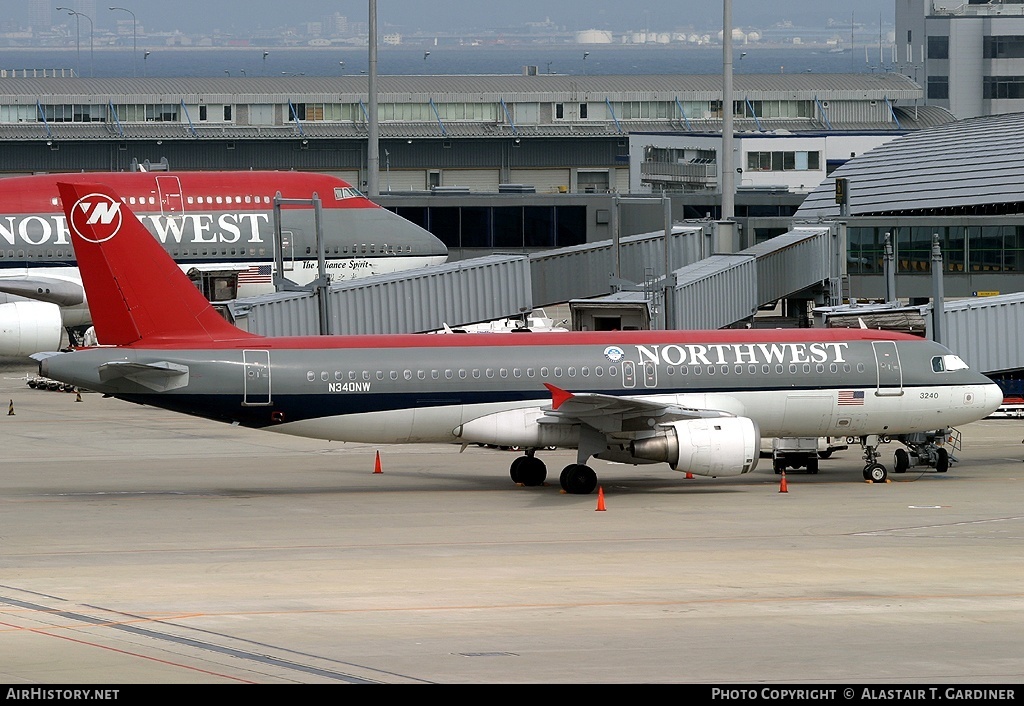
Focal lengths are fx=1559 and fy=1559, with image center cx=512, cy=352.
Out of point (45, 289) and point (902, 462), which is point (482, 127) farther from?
point (902, 462)

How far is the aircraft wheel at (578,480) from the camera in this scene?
37.6 m

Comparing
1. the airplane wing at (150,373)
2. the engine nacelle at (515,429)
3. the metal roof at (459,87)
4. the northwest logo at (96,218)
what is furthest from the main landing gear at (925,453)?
the metal roof at (459,87)

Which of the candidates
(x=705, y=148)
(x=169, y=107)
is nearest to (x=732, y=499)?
(x=705, y=148)

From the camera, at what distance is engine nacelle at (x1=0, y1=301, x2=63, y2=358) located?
59.4m

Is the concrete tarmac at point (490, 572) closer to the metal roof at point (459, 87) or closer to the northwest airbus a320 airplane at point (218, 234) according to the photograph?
the northwest airbus a320 airplane at point (218, 234)

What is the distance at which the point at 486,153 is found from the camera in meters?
135

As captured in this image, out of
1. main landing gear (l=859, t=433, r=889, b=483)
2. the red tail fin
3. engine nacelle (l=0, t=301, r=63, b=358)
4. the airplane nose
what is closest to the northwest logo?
the red tail fin

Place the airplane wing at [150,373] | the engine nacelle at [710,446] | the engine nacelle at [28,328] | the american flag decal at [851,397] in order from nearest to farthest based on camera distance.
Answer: the airplane wing at [150,373], the engine nacelle at [710,446], the american flag decal at [851,397], the engine nacelle at [28,328]

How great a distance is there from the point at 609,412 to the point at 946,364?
9450 mm

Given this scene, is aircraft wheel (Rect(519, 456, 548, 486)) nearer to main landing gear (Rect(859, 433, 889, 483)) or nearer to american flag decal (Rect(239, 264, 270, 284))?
main landing gear (Rect(859, 433, 889, 483))

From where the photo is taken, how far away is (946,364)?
40.1 m

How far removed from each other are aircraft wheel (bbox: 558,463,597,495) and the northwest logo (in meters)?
12.2

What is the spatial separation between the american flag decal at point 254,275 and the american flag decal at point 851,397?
33890mm
